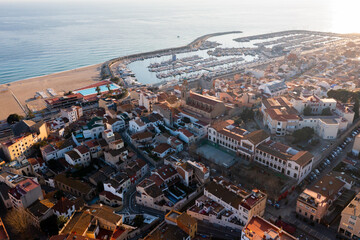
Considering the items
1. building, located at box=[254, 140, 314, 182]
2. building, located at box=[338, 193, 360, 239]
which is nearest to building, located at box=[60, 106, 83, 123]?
building, located at box=[254, 140, 314, 182]

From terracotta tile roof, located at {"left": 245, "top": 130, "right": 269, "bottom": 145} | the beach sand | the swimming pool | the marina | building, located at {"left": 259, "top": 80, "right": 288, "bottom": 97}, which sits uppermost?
terracotta tile roof, located at {"left": 245, "top": 130, "right": 269, "bottom": 145}

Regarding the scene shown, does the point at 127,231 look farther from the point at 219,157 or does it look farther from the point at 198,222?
the point at 219,157

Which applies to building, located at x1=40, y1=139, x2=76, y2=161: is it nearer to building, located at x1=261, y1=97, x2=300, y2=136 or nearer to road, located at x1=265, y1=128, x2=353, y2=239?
road, located at x1=265, y1=128, x2=353, y2=239

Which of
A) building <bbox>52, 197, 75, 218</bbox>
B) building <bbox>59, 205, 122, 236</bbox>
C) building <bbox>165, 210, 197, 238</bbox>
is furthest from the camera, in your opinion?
building <bbox>52, 197, 75, 218</bbox>

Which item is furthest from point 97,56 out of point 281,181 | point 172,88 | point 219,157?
point 281,181

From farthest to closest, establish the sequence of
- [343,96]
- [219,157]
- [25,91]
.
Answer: [25,91] < [343,96] < [219,157]

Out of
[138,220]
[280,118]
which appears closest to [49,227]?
[138,220]

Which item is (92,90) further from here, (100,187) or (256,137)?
(256,137)
